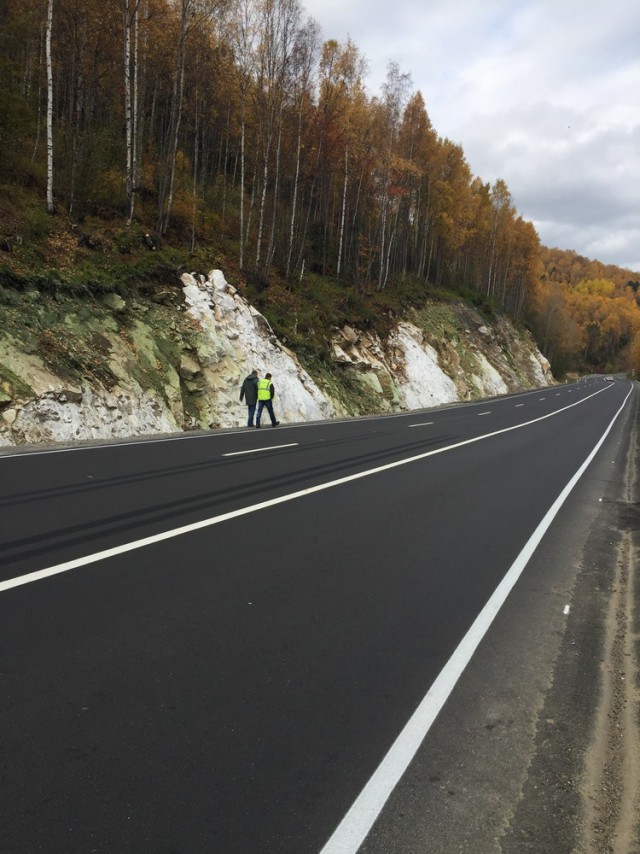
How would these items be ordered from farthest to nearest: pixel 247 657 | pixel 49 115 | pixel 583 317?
pixel 583 317 < pixel 49 115 < pixel 247 657

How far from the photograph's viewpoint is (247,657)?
360cm

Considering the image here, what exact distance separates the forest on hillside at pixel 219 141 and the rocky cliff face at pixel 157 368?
3453mm

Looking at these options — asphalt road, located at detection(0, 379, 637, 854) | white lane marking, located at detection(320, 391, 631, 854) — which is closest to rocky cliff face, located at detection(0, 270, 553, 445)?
asphalt road, located at detection(0, 379, 637, 854)

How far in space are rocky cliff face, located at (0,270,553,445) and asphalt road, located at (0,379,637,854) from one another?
585cm

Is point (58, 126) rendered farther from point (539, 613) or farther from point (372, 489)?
point (539, 613)

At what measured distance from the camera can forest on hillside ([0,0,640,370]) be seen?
22750 mm

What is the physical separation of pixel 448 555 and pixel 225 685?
327 centimetres

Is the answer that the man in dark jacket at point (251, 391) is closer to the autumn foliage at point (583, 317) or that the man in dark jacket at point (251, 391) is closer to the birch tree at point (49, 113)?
the birch tree at point (49, 113)

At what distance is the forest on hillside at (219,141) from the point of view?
2275 centimetres

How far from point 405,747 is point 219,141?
43.6m

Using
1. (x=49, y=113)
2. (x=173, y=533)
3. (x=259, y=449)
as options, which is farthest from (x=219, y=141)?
(x=173, y=533)

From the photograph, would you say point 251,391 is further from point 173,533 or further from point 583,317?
point 583,317

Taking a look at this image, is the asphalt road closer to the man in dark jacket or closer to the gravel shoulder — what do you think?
the gravel shoulder

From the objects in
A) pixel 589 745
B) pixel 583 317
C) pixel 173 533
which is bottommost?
A: pixel 589 745
